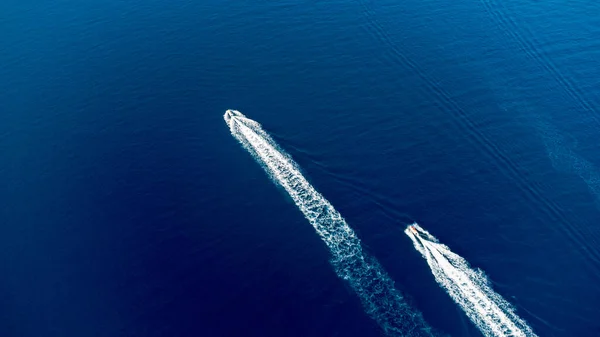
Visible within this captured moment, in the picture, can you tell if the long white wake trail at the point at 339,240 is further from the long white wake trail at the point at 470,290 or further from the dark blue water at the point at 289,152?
the long white wake trail at the point at 470,290

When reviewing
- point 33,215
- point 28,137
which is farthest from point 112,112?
point 33,215

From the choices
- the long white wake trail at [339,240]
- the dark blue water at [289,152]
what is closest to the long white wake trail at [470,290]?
the dark blue water at [289,152]

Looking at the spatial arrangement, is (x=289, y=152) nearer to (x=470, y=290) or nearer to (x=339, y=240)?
(x=339, y=240)

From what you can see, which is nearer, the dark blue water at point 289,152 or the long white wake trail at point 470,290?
the long white wake trail at point 470,290

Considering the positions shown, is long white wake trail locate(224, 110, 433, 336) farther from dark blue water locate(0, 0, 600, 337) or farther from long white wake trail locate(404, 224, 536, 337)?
long white wake trail locate(404, 224, 536, 337)

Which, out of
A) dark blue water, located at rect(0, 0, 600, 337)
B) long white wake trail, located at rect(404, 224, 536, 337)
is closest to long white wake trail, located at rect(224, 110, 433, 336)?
dark blue water, located at rect(0, 0, 600, 337)

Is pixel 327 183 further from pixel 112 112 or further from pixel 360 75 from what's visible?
pixel 112 112

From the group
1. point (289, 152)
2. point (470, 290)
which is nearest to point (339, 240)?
point (470, 290)
